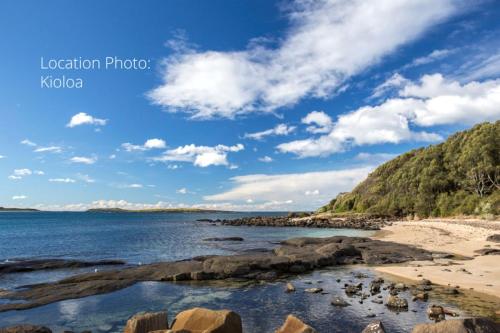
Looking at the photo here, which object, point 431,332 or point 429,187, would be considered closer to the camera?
point 431,332

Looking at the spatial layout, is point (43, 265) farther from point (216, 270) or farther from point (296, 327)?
point (296, 327)

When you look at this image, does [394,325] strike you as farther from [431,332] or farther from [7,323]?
[7,323]

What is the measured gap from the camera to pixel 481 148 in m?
87.8

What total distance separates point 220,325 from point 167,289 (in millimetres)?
14902

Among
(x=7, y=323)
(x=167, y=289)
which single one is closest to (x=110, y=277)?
(x=167, y=289)

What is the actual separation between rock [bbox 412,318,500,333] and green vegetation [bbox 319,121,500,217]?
66591mm

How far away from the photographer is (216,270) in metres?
30.3

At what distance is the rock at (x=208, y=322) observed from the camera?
42.0 feet

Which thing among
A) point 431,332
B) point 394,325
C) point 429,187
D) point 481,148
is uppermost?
point 481,148

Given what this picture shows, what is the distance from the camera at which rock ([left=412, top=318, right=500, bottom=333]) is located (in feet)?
37.9

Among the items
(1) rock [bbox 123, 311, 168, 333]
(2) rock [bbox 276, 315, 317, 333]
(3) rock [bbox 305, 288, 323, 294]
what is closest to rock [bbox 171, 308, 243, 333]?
(1) rock [bbox 123, 311, 168, 333]

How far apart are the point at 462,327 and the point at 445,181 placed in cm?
9736

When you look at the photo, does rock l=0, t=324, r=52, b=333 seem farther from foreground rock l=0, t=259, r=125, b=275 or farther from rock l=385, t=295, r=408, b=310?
foreground rock l=0, t=259, r=125, b=275

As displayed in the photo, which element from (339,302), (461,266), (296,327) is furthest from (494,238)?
(296,327)
